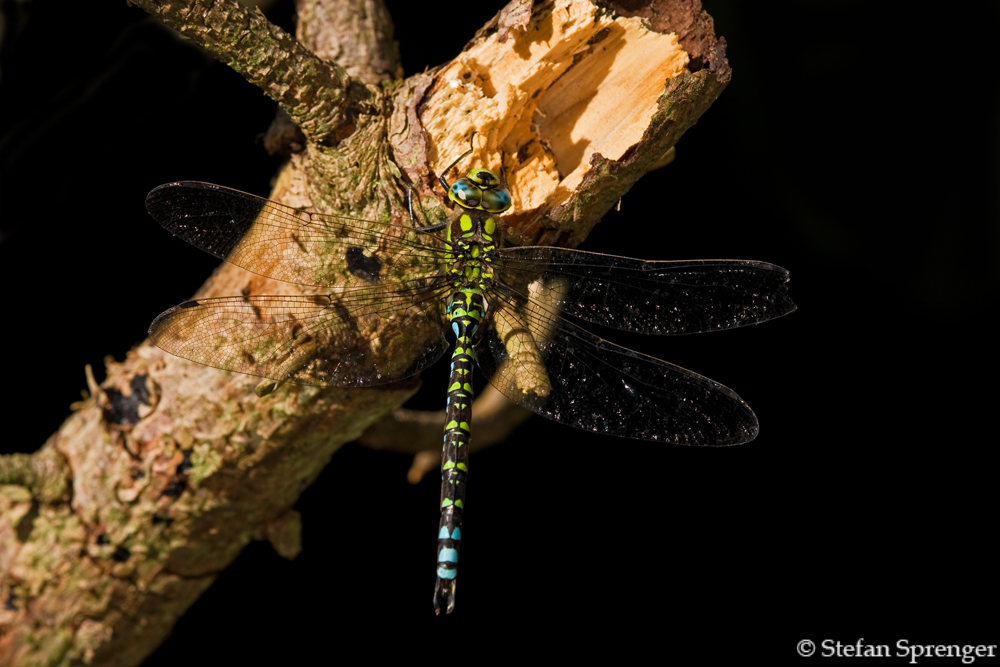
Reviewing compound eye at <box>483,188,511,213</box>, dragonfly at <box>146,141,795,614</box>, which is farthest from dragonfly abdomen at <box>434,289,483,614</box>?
compound eye at <box>483,188,511,213</box>

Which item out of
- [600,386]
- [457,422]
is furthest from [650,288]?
[457,422]

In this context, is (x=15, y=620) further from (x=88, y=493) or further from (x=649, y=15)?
(x=649, y=15)

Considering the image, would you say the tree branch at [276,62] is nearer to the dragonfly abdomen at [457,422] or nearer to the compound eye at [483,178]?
the compound eye at [483,178]

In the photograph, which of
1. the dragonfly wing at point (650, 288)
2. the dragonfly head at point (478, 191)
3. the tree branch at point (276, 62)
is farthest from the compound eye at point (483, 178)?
the tree branch at point (276, 62)

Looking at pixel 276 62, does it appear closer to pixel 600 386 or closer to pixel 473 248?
pixel 473 248

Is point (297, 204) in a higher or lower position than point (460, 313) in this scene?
higher

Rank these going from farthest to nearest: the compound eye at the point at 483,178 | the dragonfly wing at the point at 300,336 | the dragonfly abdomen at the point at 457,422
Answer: the dragonfly abdomen at the point at 457,422, the dragonfly wing at the point at 300,336, the compound eye at the point at 483,178

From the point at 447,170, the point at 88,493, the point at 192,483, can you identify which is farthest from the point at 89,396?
the point at 447,170
